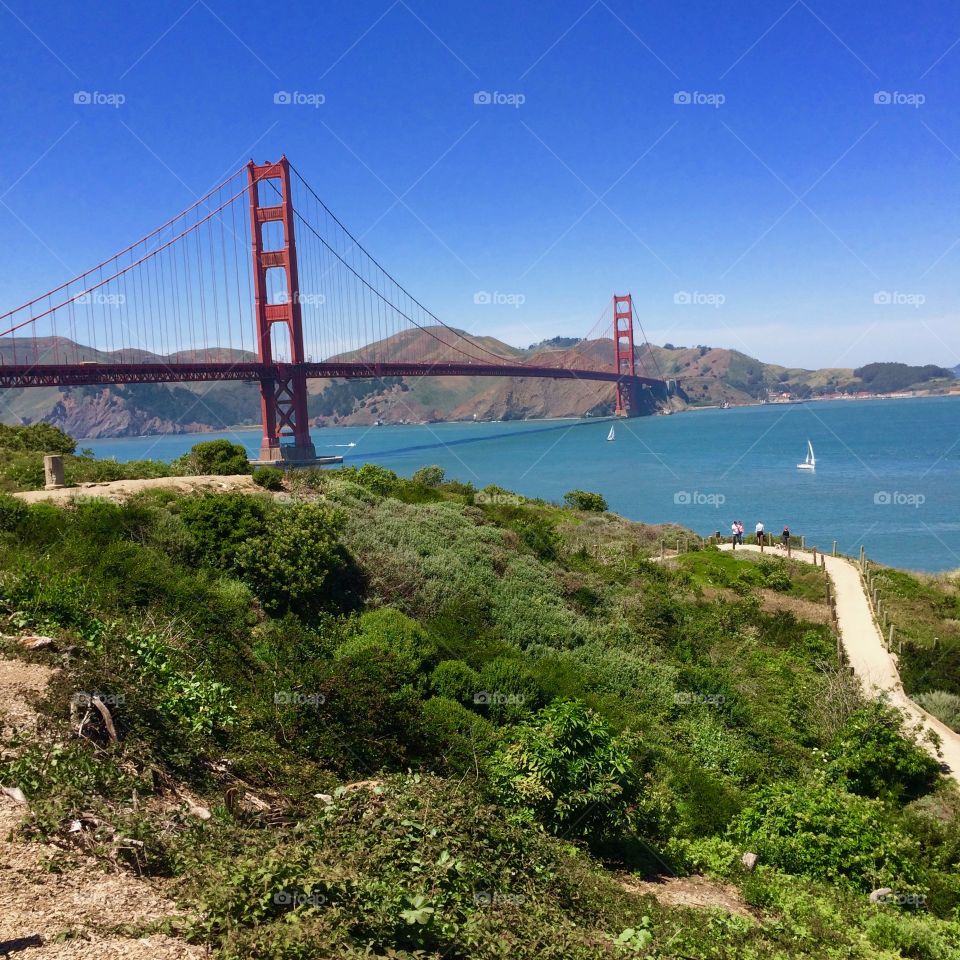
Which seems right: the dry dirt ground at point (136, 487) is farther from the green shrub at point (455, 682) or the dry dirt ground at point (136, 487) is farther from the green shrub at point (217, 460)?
the green shrub at point (455, 682)

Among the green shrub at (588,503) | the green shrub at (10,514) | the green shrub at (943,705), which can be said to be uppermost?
the green shrub at (10,514)

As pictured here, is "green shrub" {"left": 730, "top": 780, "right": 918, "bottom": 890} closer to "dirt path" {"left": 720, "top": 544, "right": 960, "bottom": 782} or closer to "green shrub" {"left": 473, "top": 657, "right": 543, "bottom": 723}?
"green shrub" {"left": 473, "top": 657, "right": 543, "bottom": 723}

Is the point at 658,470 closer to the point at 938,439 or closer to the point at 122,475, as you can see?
the point at 938,439

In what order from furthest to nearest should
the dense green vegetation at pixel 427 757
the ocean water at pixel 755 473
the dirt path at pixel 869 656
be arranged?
1. the ocean water at pixel 755 473
2. the dirt path at pixel 869 656
3. the dense green vegetation at pixel 427 757

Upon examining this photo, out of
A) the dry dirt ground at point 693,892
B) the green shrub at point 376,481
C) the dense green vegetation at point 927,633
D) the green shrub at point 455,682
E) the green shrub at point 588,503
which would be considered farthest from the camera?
the green shrub at point 588,503

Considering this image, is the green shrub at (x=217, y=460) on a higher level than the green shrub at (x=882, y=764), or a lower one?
higher

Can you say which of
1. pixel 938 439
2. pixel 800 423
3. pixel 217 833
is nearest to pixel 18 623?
pixel 217 833

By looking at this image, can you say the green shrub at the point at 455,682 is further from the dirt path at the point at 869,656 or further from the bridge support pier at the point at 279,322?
the bridge support pier at the point at 279,322

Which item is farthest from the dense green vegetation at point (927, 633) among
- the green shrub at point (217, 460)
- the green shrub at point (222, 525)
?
the green shrub at point (217, 460)

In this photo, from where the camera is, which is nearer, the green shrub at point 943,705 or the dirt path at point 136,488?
the green shrub at point 943,705
